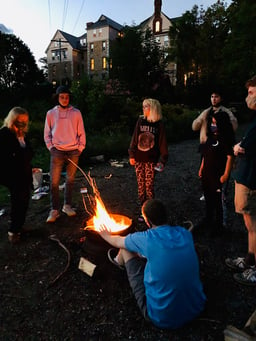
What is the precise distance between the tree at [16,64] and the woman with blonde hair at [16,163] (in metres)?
34.2

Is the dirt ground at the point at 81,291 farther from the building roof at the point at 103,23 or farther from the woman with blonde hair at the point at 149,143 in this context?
the building roof at the point at 103,23

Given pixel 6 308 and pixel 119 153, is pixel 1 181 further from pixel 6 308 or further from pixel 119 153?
→ pixel 119 153

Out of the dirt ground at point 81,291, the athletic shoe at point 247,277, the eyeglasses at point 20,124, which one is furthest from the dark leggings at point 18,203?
the athletic shoe at point 247,277

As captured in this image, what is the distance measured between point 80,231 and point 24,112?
7.16 feet

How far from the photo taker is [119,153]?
1102cm

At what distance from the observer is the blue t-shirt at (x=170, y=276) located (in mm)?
2338

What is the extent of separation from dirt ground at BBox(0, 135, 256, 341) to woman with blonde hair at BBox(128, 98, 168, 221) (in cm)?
110

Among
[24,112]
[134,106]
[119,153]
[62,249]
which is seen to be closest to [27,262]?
[62,249]

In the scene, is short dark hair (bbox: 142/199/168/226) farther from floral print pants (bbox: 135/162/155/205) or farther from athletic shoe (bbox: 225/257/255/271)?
floral print pants (bbox: 135/162/155/205)

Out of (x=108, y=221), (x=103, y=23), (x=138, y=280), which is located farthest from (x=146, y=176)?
(x=103, y=23)

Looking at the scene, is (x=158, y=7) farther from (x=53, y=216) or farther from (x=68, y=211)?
(x=53, y=216)

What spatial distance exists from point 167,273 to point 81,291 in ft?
4.53

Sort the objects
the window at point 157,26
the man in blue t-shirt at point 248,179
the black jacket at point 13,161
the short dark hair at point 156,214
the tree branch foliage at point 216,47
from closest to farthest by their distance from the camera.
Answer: the short dark hair at point 156,214 < the man in blue t-shirt at point 248,179 < the black jacket at point 13,161 < the tree branch foliage at point 216,47 < the window at point 157,26

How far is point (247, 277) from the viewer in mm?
3270
